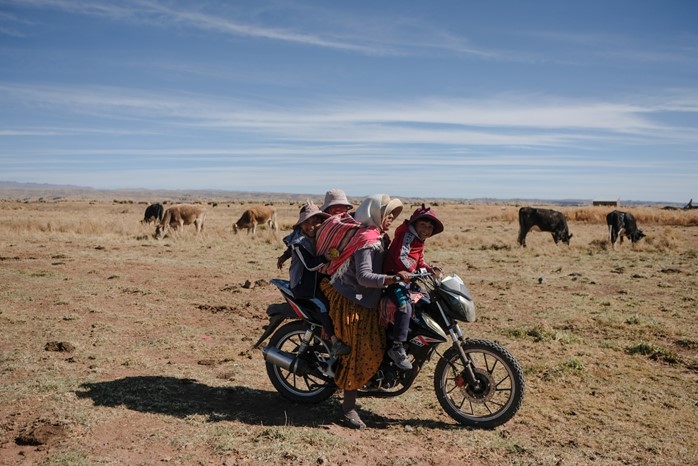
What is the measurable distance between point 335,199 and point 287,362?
5.69ft

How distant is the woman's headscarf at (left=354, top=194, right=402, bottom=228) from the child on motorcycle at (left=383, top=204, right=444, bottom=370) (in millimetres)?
213

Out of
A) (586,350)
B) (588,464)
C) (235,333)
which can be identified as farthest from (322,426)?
(586,350)

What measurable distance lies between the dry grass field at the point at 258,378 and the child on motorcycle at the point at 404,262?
2.69ft

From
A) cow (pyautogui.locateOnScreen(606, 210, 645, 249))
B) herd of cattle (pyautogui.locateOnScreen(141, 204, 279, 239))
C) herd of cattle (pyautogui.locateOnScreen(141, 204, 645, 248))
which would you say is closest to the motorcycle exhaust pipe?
herd of cattle (pyautogui.locateOnScreen(141, 204, 645, 248))

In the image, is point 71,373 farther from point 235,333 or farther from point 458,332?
point 458,332

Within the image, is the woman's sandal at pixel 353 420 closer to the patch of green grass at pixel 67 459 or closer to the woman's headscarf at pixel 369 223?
the woman's headscarf at pixel 369 223

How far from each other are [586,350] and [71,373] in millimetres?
6916

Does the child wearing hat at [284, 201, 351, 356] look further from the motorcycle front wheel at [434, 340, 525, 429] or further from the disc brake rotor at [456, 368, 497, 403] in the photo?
the disc brake rotor at [456, 368, 497, 403]

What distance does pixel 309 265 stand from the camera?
5219 millimetres

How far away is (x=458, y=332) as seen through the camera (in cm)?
506

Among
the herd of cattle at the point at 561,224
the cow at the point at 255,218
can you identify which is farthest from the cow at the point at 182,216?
the herd of cattle at the point at 561,224

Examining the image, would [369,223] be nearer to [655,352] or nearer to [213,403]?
[213,403]

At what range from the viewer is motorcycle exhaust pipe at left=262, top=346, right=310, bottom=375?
5.34m

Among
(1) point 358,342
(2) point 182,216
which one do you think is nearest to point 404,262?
(1) point 358,342
